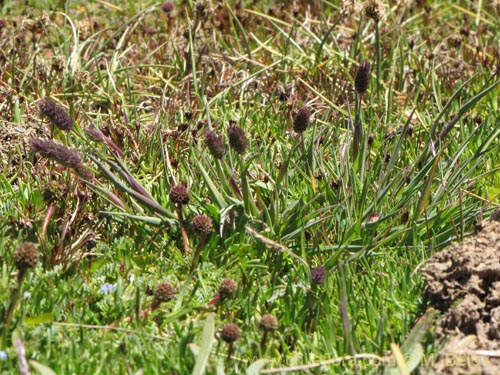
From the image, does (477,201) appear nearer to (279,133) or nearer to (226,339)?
(279,133)

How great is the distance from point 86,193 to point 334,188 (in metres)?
0.96

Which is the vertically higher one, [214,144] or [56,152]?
[214,144]

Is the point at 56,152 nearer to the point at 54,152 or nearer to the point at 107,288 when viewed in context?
the point at 54,152

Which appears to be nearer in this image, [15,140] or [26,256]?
[26,256]

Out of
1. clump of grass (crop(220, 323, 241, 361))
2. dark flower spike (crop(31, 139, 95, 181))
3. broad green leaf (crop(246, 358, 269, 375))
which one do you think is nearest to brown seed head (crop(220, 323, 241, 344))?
clump of grass (crop(220, 323, 241, 361))

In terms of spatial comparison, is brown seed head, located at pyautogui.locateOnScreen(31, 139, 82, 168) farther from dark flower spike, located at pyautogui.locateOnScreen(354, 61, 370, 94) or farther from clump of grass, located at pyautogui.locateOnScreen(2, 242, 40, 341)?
dark flower spike, located at pyautogui.locateOnScreen(354, 61, 370, 94)

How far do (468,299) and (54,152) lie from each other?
4.70ft

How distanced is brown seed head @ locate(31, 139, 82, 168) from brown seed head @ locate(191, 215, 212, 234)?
A: 46 cm

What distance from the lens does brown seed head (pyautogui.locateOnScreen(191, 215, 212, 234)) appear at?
2924 millimetres

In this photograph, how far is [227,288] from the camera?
8.97ft

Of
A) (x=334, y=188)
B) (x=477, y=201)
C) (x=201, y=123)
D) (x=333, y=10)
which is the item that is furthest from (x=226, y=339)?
(x=333, y=10)

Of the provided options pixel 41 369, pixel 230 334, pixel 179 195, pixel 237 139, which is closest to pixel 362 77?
pixel 237 139

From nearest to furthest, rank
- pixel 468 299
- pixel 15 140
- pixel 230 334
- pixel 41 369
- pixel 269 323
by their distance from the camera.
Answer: pixel 41 369, pixel 230 334, pixel 269 323, pixel 468 299, pixel 15 140

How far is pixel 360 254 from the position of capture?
294 cm
